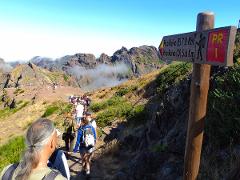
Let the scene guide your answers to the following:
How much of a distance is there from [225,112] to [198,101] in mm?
2556

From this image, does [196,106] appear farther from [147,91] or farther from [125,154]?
[147,91]

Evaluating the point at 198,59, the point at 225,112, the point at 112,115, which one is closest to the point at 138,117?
the point at 112,115

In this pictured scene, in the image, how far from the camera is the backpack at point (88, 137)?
10797mm

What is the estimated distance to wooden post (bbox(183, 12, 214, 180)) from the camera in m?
4.97

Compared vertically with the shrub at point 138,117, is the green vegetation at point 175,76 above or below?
above

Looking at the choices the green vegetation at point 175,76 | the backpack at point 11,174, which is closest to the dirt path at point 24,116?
the green vegetation at point 175,76

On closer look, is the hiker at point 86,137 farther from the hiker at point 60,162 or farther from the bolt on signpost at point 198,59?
the hiker at point 60,162

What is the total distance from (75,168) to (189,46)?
8.40m

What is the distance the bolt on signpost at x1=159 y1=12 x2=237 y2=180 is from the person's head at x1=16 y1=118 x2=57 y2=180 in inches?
80.0

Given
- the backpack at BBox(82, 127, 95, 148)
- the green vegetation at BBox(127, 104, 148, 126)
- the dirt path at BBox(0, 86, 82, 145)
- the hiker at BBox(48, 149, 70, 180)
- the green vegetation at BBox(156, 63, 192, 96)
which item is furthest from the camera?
the dirt path at BBox(0, 86, 82, 145)

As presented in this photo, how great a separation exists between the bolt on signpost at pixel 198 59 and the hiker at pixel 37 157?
6.73 feet

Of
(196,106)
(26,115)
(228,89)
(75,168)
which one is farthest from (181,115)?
(26,115)

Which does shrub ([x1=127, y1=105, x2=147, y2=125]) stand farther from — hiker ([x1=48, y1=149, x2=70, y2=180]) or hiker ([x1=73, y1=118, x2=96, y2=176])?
hiker ([x1=48, y1=149, x2=70, y2=180])

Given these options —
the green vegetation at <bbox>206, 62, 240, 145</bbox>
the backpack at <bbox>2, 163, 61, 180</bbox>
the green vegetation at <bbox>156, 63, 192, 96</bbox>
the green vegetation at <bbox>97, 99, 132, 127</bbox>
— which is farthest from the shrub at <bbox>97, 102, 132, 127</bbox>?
the backpack at <bbox>2, 163, 61, 180</bbox>
